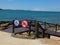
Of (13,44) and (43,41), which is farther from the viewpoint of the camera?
(43,41)

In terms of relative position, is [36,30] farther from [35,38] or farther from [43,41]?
[43,41]

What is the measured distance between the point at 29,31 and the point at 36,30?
934 millimetres

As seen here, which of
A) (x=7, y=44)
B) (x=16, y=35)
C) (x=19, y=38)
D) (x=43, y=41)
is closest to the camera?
(x=7, y=44)

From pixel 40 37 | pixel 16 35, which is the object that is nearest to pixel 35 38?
pixel 40 37

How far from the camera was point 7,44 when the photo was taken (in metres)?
13.2

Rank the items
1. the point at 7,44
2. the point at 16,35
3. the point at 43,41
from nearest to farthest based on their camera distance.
A: the point at 7,44, the point at 43,41, the point at 16,35

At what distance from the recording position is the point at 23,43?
537 inches

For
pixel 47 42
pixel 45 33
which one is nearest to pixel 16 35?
pixel 45 33

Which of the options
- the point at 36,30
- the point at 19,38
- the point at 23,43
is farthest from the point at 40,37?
the point at 23,43

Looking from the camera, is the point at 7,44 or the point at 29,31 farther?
the point at 29,31

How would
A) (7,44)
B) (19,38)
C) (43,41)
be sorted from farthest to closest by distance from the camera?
(19,38)
(43,41)
(7,44)

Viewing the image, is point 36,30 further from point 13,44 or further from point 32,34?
point 13,44

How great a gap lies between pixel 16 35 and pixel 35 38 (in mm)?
1657

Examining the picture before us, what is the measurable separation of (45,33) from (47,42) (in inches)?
101
